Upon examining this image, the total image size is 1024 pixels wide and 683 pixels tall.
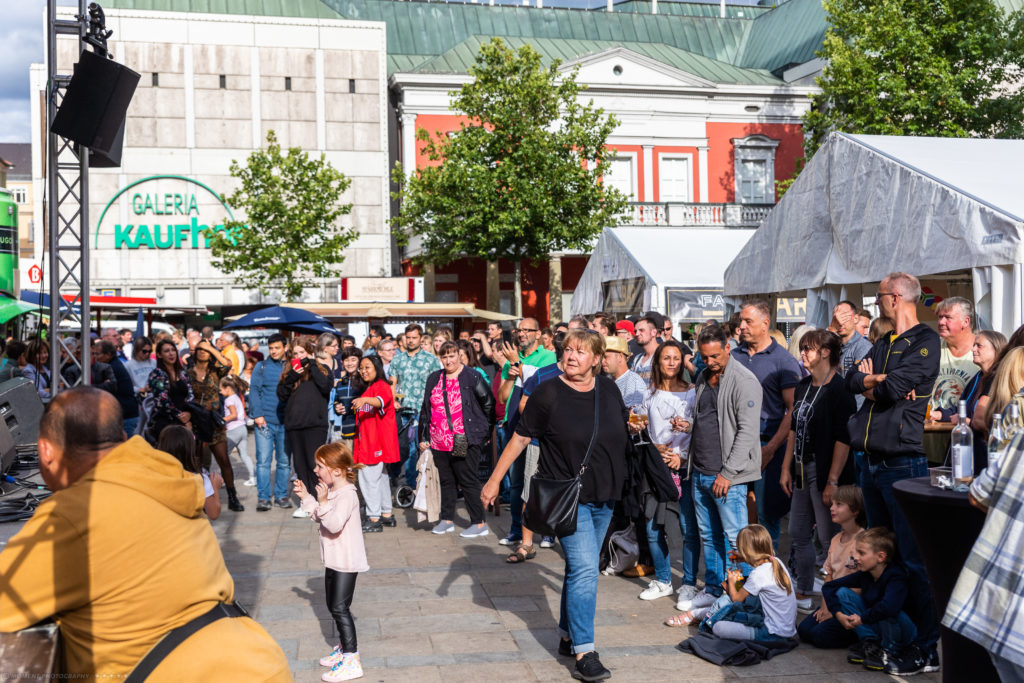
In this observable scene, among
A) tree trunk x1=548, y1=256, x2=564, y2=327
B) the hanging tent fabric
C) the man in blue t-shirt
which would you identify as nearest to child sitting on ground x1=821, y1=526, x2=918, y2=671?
the man in blue t-shirt

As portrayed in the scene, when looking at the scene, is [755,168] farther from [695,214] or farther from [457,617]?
[457,617]

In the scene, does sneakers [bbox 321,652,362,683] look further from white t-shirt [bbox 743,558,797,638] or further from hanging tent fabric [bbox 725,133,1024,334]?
→ hanging tent fabric [bbox 725,133,1024,334]

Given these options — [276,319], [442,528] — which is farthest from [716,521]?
[276,319]

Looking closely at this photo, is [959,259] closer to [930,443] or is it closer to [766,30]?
[930,443]

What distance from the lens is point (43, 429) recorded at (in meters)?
2.68

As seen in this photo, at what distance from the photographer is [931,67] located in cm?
2555

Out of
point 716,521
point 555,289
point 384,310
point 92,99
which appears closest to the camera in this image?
point 716,521

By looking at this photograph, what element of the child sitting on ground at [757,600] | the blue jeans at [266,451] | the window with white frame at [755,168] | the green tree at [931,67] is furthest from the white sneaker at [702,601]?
the window with white frame at [755,168]

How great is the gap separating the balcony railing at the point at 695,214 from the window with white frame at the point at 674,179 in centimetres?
305

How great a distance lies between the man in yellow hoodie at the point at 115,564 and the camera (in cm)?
245

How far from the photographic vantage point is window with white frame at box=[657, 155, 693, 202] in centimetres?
3675

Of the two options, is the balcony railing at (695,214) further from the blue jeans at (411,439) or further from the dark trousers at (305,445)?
the dark trousers at (305,445)

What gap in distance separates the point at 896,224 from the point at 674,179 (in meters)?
28.3

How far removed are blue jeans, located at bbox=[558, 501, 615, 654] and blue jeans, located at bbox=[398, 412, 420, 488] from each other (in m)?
5.72
